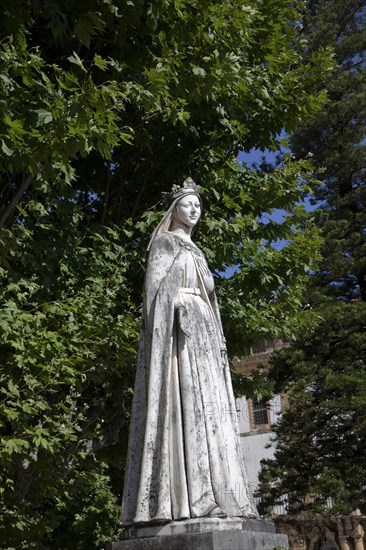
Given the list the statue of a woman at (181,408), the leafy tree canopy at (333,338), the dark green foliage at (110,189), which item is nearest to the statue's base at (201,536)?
the statue of a woman at (181,408)

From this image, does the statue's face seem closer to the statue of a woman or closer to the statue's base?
the statue of a woman

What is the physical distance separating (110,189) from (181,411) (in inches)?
292

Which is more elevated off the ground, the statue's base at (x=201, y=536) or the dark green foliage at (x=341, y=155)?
the dark green foliage at (x=341, y=155)

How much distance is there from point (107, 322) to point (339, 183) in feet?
57.9

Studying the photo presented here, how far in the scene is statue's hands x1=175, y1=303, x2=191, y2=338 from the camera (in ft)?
20.4

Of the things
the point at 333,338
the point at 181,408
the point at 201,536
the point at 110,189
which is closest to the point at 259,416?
the point at 333,338

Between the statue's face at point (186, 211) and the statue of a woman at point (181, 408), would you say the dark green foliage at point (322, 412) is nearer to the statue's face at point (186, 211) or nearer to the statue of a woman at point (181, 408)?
the statue's face at point (186, 211)

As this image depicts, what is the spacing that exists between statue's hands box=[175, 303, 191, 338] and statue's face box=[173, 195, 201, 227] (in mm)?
855

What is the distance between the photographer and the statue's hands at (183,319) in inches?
245

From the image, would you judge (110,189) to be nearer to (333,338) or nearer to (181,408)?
(181,408)

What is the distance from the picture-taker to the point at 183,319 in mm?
6230

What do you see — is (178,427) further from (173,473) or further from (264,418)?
(264,418)

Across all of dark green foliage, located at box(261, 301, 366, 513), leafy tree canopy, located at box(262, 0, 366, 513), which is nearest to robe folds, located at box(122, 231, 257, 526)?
leafy tree canopy, located at box(262, 0, 366, 513)

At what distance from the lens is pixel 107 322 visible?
11.1 m
